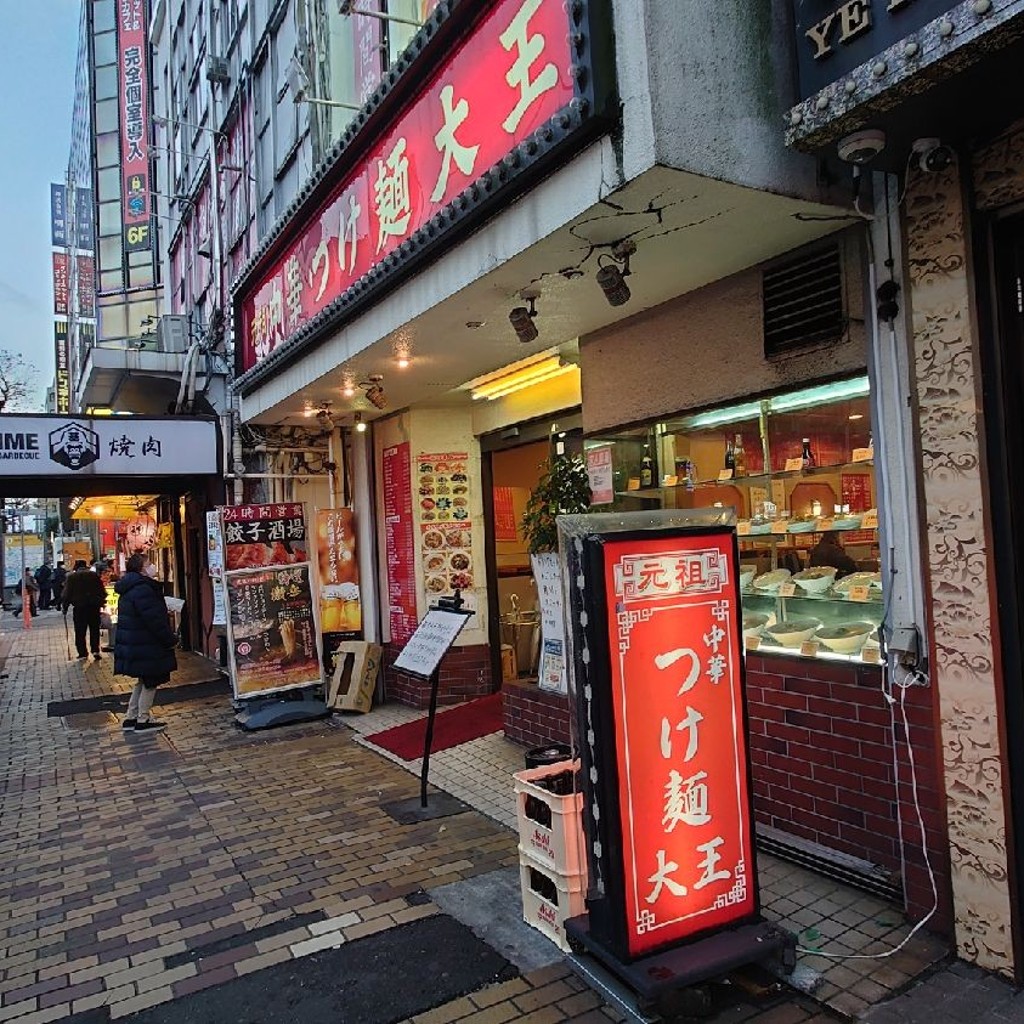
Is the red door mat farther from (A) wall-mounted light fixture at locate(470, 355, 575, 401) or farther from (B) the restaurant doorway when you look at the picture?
(A) wall-mounted light fixture at locate(470, 355, 575, 401)

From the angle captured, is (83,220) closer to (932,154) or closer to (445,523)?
(445,523)

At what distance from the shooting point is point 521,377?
25.4 ft

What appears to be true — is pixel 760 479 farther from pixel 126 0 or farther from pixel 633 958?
pixel 126 0

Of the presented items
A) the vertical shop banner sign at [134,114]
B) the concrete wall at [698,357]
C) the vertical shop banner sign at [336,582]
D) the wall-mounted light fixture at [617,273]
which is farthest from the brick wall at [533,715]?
the vertical shop banner sign at [134,114]

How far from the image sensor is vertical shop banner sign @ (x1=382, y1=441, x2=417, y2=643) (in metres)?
9.23

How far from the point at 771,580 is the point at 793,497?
1.85ft

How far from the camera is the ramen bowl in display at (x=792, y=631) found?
480 cm

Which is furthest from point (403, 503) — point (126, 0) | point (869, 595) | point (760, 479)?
point (126, 0)

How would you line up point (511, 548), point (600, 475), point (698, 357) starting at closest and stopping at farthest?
1. point (698, 357)
2. point (600, 475)
3. point (511, 548)

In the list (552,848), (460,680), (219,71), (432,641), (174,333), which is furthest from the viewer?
(174,333)

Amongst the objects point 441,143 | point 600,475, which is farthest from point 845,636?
point 441,143

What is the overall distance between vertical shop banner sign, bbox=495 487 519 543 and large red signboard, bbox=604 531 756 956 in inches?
262

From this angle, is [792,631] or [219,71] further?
[219,71]

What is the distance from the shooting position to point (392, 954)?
3924 millimetres
